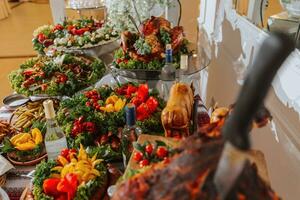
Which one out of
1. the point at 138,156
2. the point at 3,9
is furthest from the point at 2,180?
the point at 3,9

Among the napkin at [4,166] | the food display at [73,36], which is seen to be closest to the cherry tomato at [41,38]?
the food display at [73,36]

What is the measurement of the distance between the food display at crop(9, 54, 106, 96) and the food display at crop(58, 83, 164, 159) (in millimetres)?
136

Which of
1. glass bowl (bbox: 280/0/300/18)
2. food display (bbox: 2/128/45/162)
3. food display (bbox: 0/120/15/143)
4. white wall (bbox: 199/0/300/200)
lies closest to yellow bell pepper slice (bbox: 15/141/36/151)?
food display (bbox: 2/128/45/162)

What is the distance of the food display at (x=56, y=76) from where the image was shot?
106cm

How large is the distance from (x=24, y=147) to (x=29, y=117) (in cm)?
20

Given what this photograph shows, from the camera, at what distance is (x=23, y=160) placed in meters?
0.77

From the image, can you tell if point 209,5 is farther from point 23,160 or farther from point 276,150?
point 23,160

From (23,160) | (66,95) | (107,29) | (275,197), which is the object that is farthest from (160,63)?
(275,197)

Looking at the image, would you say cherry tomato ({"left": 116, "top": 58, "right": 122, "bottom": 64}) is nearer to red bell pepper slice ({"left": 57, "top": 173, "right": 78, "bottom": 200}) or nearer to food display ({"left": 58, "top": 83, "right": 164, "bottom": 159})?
food display ({"left": 58, "top": 83, "right": 164, "bottom": 159})

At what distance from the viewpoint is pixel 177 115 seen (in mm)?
726

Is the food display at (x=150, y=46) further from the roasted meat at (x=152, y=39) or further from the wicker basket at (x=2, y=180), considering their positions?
the wicker basket at (x=2, y=180)

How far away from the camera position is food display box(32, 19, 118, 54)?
54.5 inches

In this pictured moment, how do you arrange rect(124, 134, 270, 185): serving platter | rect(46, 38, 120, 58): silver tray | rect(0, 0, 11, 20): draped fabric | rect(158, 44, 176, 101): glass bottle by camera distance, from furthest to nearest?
rect(0, 0, 11, 20): draped fabric, rect(46, 38, 120, 58): silver tray, rect(158, 44, 176, 101): glass bottle, rect(124, 134, 270, 185): serving platter

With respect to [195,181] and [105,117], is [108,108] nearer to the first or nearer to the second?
[105,117]
